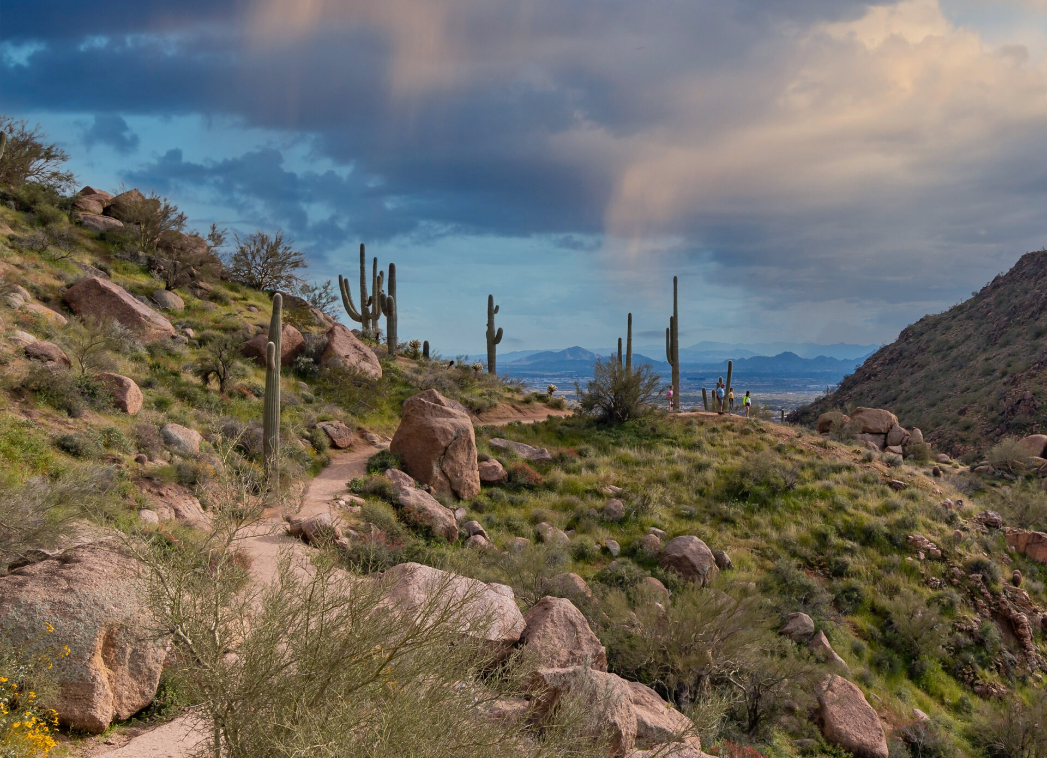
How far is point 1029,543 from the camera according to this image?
60.7 ft

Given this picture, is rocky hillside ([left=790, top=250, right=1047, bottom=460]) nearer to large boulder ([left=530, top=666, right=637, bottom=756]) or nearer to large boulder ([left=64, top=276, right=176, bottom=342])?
large boulder ([left=530, top=666, right=637, bottom=756])

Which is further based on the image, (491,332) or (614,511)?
(491,332)

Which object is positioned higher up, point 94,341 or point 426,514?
point 94,341

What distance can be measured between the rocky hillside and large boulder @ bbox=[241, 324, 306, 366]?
114 feet

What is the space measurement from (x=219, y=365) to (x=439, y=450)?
28.0ft

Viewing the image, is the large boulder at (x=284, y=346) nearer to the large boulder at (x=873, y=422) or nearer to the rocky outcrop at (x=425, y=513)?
the rocky outcrop at (x=425, y=513)

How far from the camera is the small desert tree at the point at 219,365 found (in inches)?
796

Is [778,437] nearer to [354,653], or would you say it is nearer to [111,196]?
[354,653]

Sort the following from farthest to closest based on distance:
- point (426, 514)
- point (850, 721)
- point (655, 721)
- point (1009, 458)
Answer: point (1009, 458)
point (426, 514)
point (850, 721)
point (655, 721)

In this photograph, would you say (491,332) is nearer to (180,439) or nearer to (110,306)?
(110,306)

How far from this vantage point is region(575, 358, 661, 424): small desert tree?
1026 inches

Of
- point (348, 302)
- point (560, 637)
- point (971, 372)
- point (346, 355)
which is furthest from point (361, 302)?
point (971, 372)

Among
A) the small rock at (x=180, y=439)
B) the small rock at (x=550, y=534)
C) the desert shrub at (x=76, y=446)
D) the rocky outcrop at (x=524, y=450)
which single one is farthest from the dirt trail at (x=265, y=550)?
the small rock at (x=550, y=534)

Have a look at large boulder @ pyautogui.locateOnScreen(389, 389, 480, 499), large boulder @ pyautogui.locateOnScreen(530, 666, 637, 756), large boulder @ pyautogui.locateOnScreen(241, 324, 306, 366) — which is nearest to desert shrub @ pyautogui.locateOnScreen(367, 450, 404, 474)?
large boulder @ pyautogui.locateOnScreen(389, 389, 480, 499)
